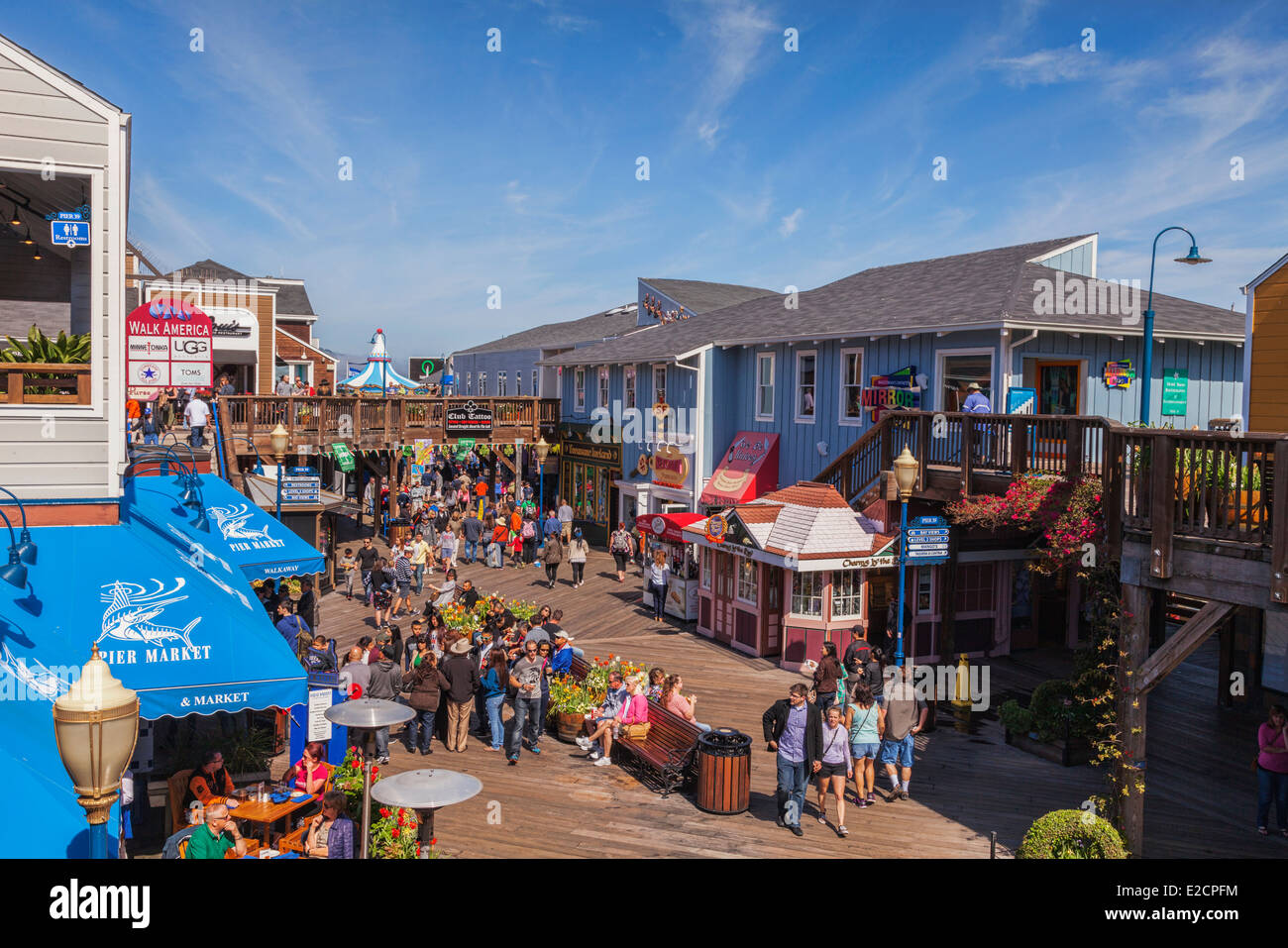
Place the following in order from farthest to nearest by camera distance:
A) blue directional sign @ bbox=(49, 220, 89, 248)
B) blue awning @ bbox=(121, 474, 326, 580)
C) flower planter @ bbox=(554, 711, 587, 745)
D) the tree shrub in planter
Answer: flower planter @ bbox=(554, 711, 587, 745) → blue awning @ bbox=(121, 474, 326, 580) → blue directional sign @ bbox=(49, 220, 89, 248) → the tree shrub in planter

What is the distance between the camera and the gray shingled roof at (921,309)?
18.7 metres

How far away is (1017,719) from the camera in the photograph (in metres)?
14.0

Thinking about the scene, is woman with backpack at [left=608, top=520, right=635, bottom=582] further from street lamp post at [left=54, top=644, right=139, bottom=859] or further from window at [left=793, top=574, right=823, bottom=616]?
street lamp post at [left=54, top=644, right=139, bottom=859]

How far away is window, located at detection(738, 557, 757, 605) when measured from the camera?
1927 cm

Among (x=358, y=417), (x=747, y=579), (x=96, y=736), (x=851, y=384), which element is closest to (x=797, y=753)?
(x=96, y=736)

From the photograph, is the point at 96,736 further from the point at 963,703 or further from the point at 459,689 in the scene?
the point at 963,703

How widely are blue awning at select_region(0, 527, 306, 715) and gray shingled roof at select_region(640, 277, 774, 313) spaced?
102 ft

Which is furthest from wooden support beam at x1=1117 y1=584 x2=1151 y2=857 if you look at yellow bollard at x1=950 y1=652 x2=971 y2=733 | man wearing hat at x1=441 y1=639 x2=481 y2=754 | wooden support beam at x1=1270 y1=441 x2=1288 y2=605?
man wearing hat at x1=441 y1=639 x2=481 y2=754

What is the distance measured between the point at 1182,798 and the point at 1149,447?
17.1ft

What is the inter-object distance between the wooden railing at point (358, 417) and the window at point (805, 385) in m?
14.0

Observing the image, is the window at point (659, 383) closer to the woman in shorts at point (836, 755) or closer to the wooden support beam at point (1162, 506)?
the woman in shorts at point (836, 755)

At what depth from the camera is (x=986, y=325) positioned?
58.2 ft

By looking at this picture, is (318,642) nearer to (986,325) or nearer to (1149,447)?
(1149,447)
